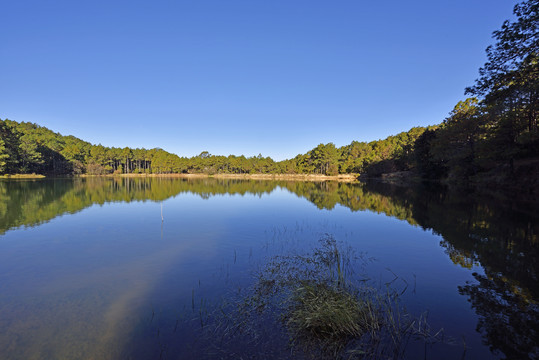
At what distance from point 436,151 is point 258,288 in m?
50.6

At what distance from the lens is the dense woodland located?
14.9 meters

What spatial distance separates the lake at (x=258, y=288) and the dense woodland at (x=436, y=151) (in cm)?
967

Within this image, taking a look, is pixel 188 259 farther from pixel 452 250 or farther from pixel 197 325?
pixel 452 250

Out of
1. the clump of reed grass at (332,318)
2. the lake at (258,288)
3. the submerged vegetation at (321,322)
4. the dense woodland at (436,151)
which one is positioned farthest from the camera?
the dense woodland at (436,151)

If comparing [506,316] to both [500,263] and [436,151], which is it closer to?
[500,263]

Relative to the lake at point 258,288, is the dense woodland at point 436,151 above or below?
above

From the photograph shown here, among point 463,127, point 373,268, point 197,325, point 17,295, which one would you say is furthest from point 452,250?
point 463,127

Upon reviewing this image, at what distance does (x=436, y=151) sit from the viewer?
4666 centimetres

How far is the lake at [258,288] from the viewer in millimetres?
4977

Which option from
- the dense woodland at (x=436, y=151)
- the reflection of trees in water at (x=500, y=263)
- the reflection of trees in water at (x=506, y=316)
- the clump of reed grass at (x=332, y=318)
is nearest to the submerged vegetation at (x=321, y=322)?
the clump of reed grass at (x=332, y=318)

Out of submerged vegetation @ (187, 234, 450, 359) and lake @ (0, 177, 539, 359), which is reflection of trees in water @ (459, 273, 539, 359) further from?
submerged vegetation @ (187, 234, 450, 359)

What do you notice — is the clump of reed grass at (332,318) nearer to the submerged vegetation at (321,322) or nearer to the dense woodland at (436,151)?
the submerged vegetation at (321,322)

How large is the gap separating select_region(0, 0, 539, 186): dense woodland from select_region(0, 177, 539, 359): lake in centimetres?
967

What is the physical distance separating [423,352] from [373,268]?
473cm
